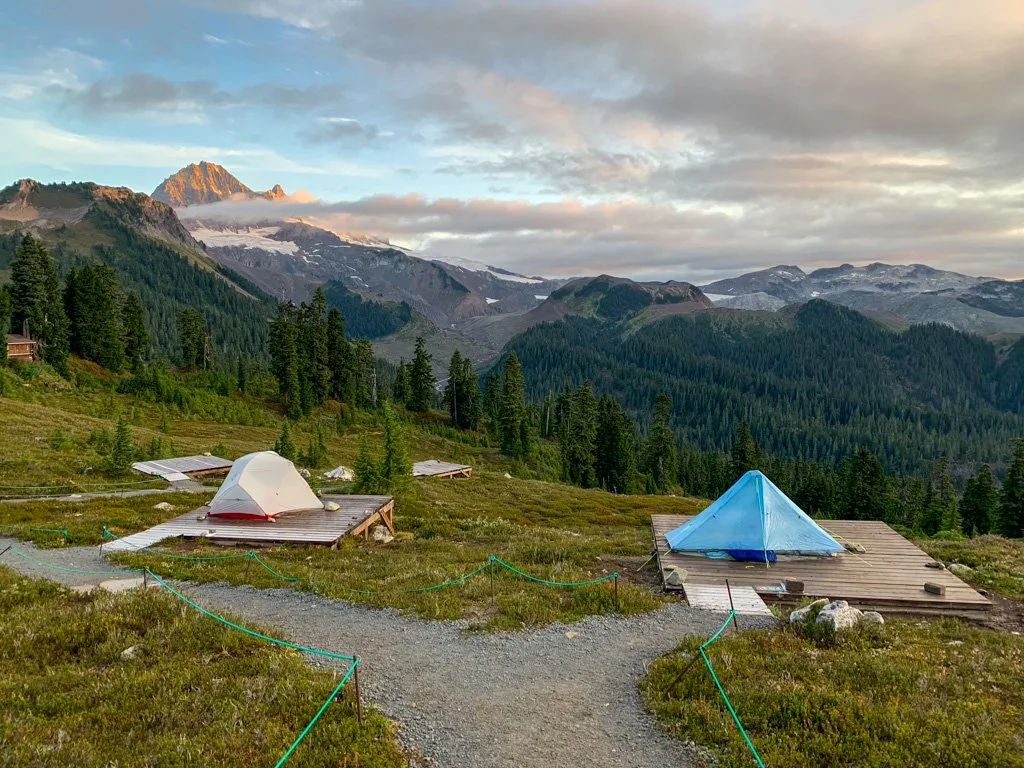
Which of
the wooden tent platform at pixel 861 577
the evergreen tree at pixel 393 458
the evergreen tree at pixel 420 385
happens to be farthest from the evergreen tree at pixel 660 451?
the wooden tent platform at pixel 861 577

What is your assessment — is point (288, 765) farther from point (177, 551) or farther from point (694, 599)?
point (177, 551)

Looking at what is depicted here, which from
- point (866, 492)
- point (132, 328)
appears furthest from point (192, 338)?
point (866, 492)

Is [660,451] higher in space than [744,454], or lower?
lower

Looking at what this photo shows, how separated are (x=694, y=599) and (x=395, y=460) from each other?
23.2 meters

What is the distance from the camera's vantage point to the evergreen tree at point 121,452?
1577 inches

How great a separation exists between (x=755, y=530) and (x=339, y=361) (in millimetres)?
Answer: 95268

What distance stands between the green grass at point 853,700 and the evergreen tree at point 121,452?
132ft

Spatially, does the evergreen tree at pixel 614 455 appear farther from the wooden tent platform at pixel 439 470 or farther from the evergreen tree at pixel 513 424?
the wooden tent platform at pixel 439 470

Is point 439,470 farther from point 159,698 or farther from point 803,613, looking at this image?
point 159,698

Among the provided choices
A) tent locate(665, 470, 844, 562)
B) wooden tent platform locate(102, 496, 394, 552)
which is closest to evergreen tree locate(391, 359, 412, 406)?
wooden tent platform locate(102, 496, 394, 552)

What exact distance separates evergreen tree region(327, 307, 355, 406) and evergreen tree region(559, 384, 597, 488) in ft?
131

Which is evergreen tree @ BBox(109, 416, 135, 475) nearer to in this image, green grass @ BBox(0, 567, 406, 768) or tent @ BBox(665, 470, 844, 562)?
green grass @ BBox(0, 567, 406, 768)

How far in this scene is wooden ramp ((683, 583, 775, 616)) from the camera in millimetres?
16641

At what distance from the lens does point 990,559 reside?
24.7m
